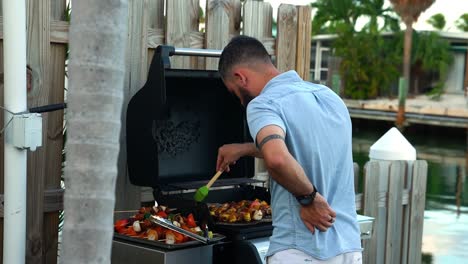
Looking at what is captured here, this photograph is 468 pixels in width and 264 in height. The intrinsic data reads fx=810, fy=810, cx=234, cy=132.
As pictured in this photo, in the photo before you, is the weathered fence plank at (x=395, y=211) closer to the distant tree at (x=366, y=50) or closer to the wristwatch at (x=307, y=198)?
the wristwatch at (x=307, y=198)

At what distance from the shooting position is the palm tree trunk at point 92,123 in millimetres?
1934

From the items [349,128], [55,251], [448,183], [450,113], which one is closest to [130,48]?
[55,251]

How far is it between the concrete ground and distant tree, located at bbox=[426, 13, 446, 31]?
36.5 ft

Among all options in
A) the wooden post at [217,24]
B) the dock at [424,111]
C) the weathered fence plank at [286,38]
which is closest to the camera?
the wooden post at [217,24]

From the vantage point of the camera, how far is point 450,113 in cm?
3275

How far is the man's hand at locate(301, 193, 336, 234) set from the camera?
9.64ft

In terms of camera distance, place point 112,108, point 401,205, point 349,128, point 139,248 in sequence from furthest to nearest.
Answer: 1. point 401,205
2. point 139,248
3. point 349,128
4. point 112,108

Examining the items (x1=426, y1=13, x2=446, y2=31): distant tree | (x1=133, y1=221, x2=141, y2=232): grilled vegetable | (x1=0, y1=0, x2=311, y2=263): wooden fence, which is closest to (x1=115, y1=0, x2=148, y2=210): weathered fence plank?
(x1=0, y1=0, x2=311, y2=263): wooden fence

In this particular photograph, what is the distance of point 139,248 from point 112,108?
1.64 m

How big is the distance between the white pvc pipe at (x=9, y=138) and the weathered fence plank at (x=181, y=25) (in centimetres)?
114

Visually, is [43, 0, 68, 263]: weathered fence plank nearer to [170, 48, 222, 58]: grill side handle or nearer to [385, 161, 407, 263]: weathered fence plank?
[170, 48, 222, 58]: grill side handle

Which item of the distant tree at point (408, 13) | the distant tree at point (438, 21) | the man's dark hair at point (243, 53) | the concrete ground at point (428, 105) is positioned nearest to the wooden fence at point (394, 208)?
the man's dark hair at point (243, 53)

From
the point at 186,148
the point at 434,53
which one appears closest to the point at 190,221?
the point at 186,148

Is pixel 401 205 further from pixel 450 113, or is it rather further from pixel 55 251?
pixel 450 113
